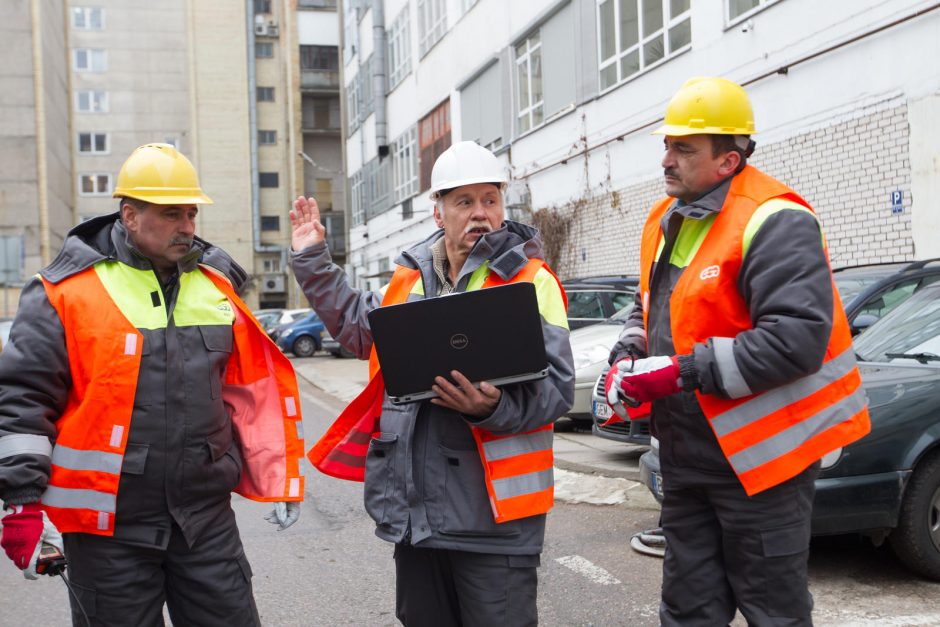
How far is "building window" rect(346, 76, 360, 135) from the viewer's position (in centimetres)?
3800

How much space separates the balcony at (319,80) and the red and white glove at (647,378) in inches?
2094

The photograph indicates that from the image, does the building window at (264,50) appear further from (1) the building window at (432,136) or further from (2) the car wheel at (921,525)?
(2) the car wheel at (921,525)

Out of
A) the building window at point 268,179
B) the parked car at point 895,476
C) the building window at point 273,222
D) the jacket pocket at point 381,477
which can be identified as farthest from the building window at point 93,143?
the jacket pocket at point 381,477

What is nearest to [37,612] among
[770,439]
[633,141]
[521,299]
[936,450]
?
[521,299]

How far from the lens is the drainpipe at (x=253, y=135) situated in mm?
55156

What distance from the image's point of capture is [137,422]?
302cm

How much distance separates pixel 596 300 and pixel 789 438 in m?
8.90

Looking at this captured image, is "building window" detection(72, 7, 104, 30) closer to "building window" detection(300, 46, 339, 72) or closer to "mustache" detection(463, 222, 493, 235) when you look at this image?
"building window" detection(300, 46, 339, 72)

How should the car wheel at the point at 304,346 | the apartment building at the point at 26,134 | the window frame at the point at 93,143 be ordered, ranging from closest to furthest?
the car wheel at the point at 304,346, the apartment building at the point at 26,134, the window frame at the point at 93,143

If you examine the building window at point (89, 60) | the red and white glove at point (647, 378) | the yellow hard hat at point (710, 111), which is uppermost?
the building window at point (89, 60)

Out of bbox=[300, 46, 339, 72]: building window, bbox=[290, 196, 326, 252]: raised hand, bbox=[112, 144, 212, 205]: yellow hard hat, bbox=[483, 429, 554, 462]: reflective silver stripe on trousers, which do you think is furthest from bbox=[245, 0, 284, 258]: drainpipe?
bbox=[483, 429, 554, 462]: reflective silver stripe on trousers

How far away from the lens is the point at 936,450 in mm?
4992

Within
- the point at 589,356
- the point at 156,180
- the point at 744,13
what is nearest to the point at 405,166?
the point at 744,13

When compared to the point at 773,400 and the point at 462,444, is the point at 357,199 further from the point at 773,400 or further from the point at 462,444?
the point at 773,400
